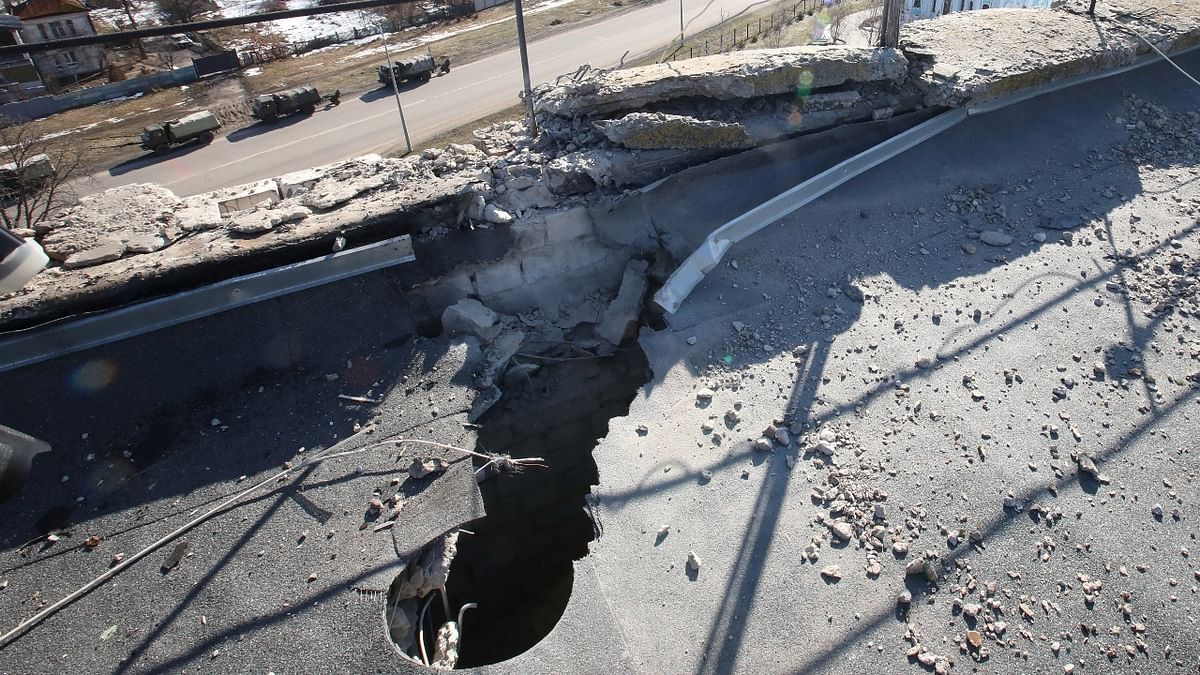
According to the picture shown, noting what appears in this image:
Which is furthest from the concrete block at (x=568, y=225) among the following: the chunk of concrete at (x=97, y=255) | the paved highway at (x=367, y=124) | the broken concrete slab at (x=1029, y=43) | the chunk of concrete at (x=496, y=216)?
the paved highway at (x=367, y=124)

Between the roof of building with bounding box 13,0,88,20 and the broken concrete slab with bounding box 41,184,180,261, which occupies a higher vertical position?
the roof of building with bounding box 13,0,88,20

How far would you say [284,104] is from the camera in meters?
16.6

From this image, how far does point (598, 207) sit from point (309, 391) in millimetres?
2655

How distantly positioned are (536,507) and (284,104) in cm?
1484

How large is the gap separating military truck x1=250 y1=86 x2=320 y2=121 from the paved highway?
29cm

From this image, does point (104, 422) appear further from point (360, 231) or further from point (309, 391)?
point (360, 231)

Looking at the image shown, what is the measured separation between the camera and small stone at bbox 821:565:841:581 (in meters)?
3.61

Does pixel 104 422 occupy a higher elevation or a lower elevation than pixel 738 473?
higher

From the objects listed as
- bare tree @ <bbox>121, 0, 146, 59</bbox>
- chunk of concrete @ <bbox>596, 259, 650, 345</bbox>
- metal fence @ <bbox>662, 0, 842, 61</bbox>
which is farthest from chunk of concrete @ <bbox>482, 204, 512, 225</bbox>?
bare tree @ <bbox>121, 0, 146, 59</bbox>

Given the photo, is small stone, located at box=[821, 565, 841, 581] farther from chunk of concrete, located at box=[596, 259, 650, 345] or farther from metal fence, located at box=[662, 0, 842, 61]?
metal fence, located at box=[662, 0, 842, 61]

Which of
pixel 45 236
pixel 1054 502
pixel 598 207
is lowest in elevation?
pixel 1054 502

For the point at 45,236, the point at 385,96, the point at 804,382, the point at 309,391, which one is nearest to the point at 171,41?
the point at 385,96

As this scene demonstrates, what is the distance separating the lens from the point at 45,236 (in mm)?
5008

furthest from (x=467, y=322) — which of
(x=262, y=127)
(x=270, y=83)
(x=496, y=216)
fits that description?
(x=270, y=83)
